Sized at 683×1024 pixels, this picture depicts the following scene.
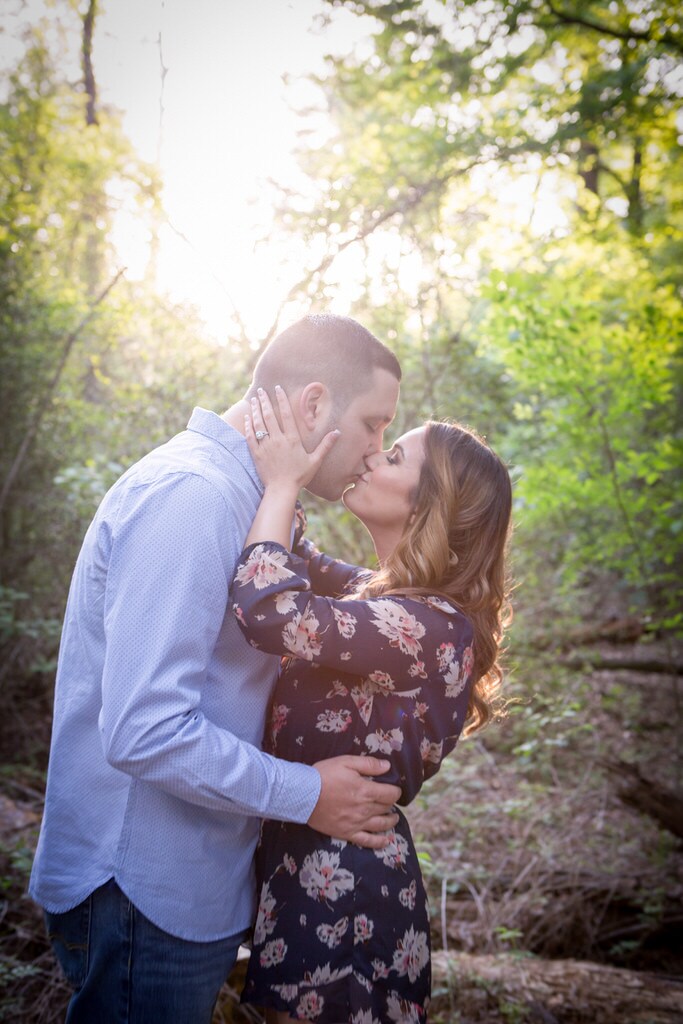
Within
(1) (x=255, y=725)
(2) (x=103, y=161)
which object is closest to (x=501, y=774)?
(1) (x=255, y=725)

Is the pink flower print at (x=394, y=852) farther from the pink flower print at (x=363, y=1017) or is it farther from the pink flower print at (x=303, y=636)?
the pink flower print at (x=303, y=636)

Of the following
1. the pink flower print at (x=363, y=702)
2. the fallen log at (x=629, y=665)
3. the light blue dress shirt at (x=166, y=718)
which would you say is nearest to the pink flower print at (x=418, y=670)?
the pink flower print at (x=363, y=702)

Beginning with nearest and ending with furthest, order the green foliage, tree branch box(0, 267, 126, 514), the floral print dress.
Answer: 1. the floral print dress
2. the green foliage
3. tree branch box(0, 267, 126, 514)

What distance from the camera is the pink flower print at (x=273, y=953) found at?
176 centimetres

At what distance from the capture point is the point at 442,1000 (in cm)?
315

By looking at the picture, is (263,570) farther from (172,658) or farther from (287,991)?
(287,991)

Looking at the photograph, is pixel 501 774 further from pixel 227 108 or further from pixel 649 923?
pixel 227 108

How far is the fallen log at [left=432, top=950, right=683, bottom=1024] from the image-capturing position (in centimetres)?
304

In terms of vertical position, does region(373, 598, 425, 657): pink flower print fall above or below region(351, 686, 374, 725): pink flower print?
above

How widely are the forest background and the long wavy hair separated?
6.22 feet

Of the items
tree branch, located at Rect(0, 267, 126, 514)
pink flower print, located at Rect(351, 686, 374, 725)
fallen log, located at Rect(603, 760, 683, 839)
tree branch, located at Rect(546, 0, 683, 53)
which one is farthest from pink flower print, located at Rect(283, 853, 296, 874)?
tree branch, located at Rect(546, 0, 683, 53)

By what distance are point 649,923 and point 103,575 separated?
3.84 meters

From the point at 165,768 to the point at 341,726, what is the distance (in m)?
0.53

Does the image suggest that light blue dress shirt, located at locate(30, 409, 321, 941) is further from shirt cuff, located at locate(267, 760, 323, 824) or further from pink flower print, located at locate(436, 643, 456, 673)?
pink flower print, located at locate(436, 643, 456, 673)
